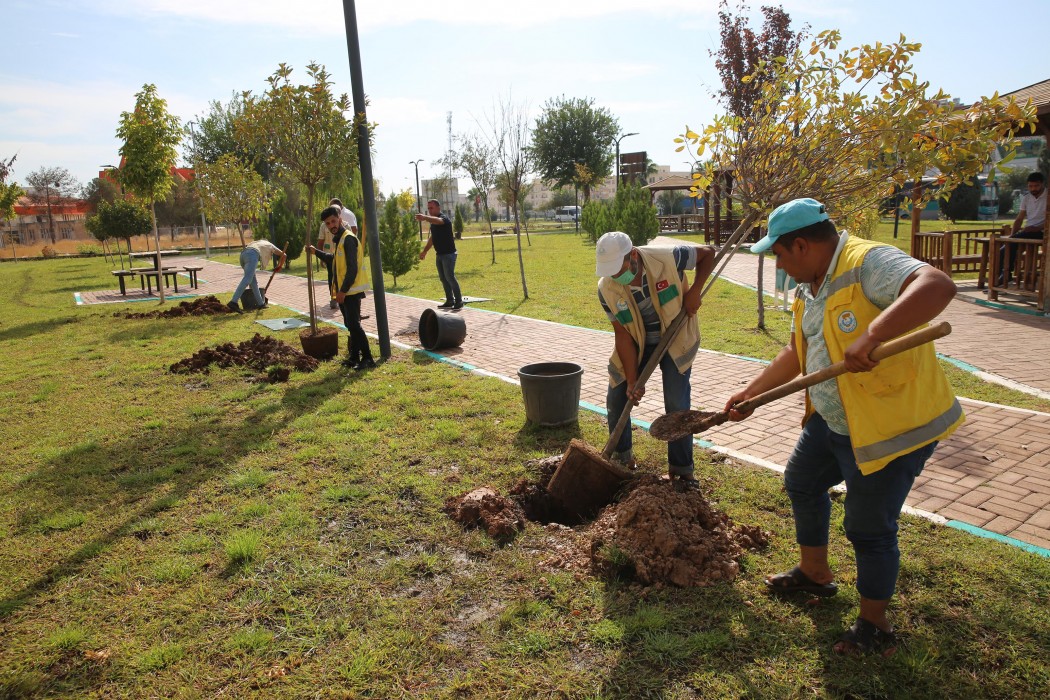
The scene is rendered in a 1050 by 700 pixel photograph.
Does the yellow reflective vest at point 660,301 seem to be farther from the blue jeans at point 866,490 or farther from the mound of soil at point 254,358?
the mound of soil at point 254,358

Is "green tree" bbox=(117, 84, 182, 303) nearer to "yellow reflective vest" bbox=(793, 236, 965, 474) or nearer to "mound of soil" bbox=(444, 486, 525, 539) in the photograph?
"mound of soil" bbox=(444, 486, 525, 539)

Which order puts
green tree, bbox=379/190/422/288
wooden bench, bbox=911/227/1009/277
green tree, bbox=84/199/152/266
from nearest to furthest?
wooden bench, bbox=911/227/1009/277 → green tree, bbox=379/190/422/288 → green tree, bbox=84/199/152/266

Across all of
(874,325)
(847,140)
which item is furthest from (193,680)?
(847,140)

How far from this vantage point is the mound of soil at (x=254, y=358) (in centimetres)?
792

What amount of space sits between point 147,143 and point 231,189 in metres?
7.19

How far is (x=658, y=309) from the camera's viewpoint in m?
4.00

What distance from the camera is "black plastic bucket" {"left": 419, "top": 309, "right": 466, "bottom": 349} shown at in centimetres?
853

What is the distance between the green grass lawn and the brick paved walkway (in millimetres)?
411

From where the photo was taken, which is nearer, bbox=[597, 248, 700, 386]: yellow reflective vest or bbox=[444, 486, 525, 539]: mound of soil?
bbox=[444, 486, 525, 539]: mound of soil

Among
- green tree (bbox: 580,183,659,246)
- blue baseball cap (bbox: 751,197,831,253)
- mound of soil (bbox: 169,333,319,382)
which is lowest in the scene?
mound of soil (bbox: 169,333,319,382)

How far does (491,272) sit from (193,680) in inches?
690

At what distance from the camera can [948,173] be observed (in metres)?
5.00

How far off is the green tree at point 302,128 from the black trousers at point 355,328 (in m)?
0.89

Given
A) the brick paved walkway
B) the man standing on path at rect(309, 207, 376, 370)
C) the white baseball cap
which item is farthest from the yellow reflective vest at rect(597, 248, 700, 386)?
the man standing on path at rect(309, 207, 376, 370)
